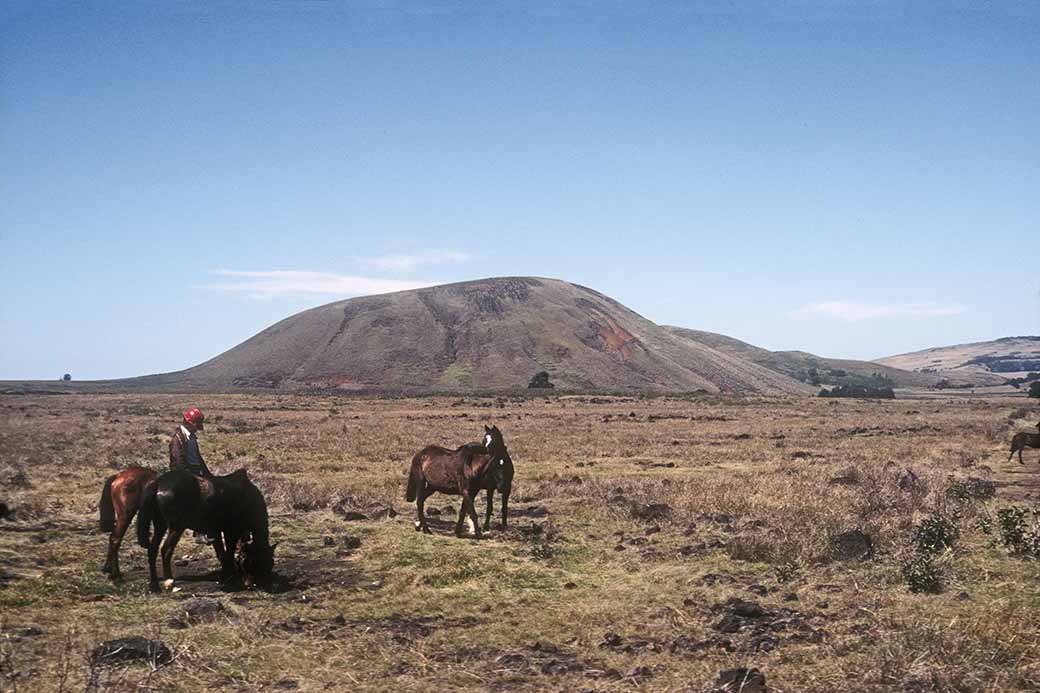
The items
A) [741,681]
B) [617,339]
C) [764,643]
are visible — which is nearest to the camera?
[741,681]

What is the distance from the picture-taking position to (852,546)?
39.2 feet

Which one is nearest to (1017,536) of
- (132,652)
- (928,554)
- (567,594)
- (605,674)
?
(928,554)

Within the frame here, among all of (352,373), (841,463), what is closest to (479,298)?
(352,373)

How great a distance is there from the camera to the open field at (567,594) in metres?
7.41

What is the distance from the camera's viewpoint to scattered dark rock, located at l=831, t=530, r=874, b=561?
1171 cm

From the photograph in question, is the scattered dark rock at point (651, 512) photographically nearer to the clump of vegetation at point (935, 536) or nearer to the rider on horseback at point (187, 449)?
the clump of vegetation at point (935, 536)

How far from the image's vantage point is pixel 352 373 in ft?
436

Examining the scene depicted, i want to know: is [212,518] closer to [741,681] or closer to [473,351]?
[741,681]

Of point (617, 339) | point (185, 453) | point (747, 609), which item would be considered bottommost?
point (747, 609)

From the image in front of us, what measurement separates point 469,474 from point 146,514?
594cm

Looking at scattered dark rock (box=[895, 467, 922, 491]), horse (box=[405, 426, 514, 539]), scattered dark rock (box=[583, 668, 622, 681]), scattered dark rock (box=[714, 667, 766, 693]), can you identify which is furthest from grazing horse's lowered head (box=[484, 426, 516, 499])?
scattered dark rock (box=[895, 467, 922, 491])

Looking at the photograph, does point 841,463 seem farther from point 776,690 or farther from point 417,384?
point 417,384

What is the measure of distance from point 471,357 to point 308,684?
435 feet

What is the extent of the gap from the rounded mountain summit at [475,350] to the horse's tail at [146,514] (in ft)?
354
